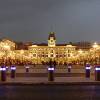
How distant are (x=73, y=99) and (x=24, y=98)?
60.8 inches

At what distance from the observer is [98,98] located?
50.8ft

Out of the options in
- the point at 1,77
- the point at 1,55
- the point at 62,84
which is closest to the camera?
the point at 62,84

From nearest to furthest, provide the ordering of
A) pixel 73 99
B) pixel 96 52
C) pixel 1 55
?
pixel 73 99
pixel 1 55
pixel 96 52

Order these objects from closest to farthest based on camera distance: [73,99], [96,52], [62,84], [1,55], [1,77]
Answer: [73,99] → [62,84] → [1,77] → [1,55] → [96,52]

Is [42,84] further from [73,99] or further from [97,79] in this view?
[73,99]

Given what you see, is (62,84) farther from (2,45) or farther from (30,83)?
(2,45)

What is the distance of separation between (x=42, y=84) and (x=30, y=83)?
0.59 metres

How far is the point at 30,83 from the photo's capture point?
24.4 meters

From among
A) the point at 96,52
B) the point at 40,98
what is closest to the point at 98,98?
the point at 40,98

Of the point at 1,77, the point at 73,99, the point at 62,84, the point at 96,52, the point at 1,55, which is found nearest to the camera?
the point at 73,99

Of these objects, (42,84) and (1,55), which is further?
(1,55)

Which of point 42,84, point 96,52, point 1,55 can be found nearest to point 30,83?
point 42,84

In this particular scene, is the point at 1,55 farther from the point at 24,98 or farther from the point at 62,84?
the point at 24,98

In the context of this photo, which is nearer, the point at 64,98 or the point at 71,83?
the point at 64,98
